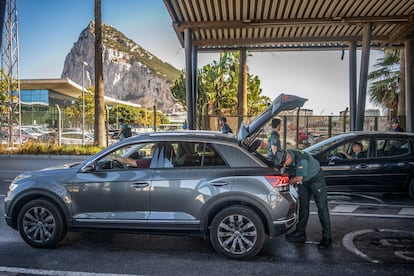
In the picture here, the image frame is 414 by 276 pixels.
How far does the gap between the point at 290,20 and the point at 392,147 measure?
249 inches

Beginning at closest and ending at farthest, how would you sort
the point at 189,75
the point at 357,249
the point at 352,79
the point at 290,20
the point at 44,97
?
the point at 357,249 → the point at 290,20 → the point at 189,75 → the point at 352,79 → the point at 44,97

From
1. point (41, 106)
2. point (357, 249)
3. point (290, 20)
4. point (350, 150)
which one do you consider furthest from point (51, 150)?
point (41, 106)

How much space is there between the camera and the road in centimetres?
428

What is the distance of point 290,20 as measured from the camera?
41.6 ft

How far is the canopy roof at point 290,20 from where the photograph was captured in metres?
11.7

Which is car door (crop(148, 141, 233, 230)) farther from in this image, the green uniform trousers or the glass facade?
the glass facade

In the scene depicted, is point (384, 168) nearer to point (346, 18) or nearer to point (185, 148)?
point (185, 148)

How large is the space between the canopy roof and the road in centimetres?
803

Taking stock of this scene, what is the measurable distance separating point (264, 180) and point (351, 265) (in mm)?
1455

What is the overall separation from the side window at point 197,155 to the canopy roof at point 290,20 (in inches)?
309

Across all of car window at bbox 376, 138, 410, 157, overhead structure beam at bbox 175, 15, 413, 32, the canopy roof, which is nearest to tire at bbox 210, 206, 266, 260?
car window at bbox 376, 138, 410, 157

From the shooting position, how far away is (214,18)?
42.2 feet

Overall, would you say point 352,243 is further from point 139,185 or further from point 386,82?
point 386,82

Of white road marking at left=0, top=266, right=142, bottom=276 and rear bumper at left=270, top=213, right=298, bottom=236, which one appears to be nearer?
white road marking at left=0, top=266, right=142, bottom=276
